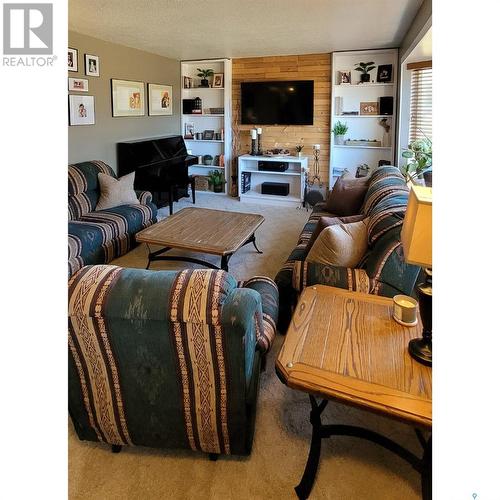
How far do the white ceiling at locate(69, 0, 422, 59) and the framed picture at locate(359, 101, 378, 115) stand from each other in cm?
78

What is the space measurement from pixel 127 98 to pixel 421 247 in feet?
17.6

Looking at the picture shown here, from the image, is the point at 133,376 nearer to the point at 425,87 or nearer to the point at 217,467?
the point at 217,467

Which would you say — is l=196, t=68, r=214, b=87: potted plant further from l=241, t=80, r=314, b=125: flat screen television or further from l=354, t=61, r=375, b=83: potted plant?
l=354, t=61, r=375, b=83: potted plant

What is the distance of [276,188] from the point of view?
21.6ft

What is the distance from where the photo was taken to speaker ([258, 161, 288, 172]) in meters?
6.50

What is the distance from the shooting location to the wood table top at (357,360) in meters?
1.17

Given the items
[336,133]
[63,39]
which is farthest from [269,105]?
[63,39]

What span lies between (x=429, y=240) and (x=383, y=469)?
3.29ft

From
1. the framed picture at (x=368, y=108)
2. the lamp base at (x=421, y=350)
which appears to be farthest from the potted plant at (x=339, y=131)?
the lamp base at (x=421, y=350)

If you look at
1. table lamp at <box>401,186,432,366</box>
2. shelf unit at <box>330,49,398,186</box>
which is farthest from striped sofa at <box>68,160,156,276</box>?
shelf unit at <box>330,49,398,186</box>

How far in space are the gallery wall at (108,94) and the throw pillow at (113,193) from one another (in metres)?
0.64

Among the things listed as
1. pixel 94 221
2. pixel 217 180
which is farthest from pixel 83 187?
pixel 217 180

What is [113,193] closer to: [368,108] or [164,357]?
[164,357]
